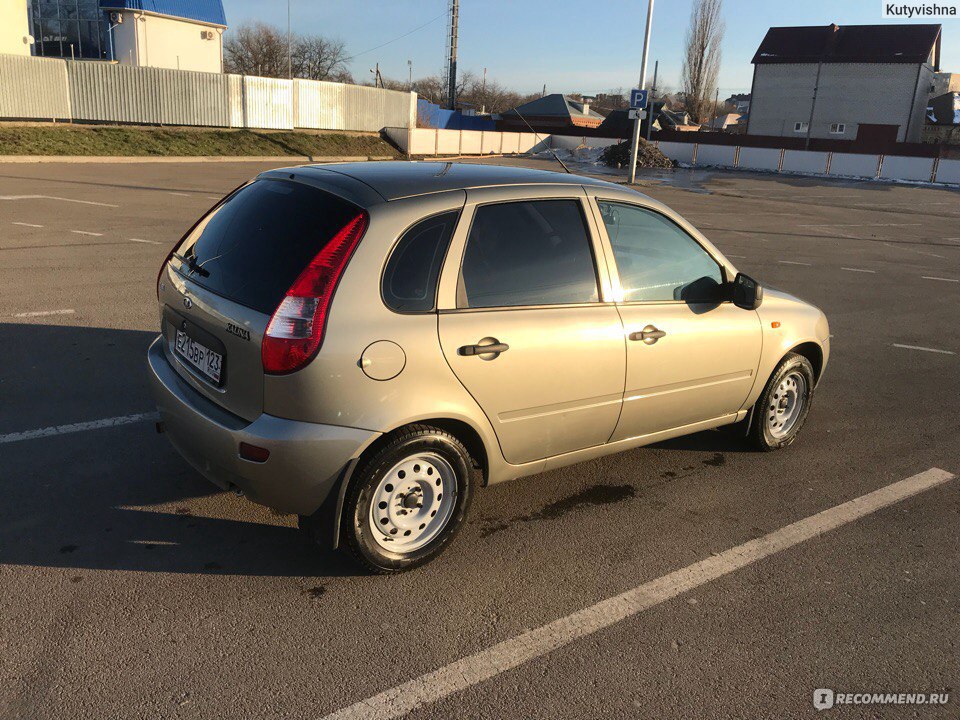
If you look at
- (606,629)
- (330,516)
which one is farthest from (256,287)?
(606,629)

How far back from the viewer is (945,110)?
60906mm

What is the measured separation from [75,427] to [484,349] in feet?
9.44

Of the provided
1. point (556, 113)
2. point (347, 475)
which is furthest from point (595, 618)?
point (556, 113)

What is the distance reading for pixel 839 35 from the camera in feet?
201

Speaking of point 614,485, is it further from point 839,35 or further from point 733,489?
point 839,35

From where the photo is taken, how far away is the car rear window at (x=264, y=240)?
10.6 feet

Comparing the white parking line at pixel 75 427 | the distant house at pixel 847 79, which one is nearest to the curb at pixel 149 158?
the white parking line at pixel 75 427

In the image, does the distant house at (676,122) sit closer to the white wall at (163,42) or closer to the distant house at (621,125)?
the distant house at (621,125)

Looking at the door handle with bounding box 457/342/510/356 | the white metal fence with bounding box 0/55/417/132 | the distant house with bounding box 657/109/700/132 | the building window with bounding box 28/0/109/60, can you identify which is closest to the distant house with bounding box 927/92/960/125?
the distant house with bounding box 657/109/700/132

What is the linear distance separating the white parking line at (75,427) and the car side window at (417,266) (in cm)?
204

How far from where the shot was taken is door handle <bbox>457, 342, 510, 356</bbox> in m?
3.36

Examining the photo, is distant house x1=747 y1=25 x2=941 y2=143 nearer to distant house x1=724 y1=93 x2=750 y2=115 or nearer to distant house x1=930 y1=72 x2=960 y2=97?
distant house x1=930 y1=72 x2=960 y2=97

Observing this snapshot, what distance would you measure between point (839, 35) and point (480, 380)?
227ft

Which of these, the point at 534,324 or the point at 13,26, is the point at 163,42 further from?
the point at 534,324
